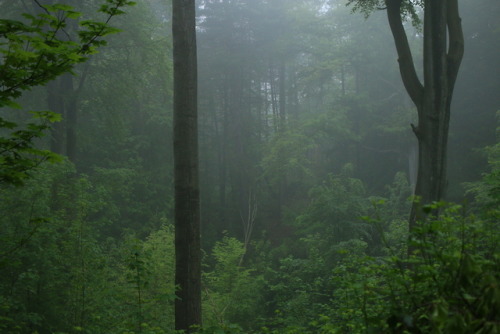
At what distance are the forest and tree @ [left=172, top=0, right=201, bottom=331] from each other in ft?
0.09

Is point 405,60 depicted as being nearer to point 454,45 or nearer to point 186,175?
point 454,45

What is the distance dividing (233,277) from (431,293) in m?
10.5

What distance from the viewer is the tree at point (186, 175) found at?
225 inches

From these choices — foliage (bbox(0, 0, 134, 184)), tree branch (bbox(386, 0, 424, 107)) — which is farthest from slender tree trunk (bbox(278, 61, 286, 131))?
foliage (bbox(0, 0, 134, 184))

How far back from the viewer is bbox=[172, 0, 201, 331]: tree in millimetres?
5719

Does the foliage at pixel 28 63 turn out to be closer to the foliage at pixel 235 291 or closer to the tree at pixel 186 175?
the tree at pixel 186 175

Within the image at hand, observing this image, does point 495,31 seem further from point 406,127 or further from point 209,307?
point 209,307

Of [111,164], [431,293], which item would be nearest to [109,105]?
[111,164]

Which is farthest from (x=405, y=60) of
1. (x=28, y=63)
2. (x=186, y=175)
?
(x=28, y=63)

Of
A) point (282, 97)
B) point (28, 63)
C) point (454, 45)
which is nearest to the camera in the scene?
point (28, 63)

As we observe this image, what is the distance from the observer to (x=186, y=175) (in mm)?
5910

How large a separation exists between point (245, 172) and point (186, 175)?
1912 centimetres

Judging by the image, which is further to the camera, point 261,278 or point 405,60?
point 261,278

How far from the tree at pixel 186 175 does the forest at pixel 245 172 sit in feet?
0.09
